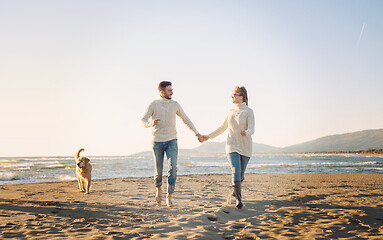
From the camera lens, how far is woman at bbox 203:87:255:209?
530cm

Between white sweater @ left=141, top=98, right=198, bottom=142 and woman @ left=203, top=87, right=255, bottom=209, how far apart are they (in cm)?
112

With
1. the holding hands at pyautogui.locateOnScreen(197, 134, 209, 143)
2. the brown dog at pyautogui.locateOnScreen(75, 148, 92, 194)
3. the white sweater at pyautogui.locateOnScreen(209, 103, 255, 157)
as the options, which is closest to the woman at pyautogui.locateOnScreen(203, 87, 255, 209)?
the white sweater at pyautogui.locateOnScreen(209, 103, 255, 157)

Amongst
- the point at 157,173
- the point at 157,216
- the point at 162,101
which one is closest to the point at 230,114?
the point at 162,101

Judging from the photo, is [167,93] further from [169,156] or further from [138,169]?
[138,169]

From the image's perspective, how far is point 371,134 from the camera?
163 m

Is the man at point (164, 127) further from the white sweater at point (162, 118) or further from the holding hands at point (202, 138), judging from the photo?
the holding hands at point (202, 138)

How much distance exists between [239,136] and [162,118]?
4.98 ft

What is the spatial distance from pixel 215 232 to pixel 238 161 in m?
1.71

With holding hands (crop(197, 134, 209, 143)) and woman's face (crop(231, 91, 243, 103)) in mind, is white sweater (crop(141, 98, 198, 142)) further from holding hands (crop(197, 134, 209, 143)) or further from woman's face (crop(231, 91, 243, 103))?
woman's face (crop(231, 91, 243, 103))

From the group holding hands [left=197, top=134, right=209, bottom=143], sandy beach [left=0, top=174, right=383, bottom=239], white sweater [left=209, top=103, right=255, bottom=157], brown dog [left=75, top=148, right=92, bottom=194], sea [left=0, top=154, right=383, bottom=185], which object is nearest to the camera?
sandy beach [left=0, top=174, right=383, bottom=239]

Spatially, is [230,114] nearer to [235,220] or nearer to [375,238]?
[235,220]

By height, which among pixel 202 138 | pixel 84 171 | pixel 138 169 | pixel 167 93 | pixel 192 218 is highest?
pixel 167 93

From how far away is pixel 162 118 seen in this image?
5.36m

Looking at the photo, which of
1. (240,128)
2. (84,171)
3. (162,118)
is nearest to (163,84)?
(162,118)
